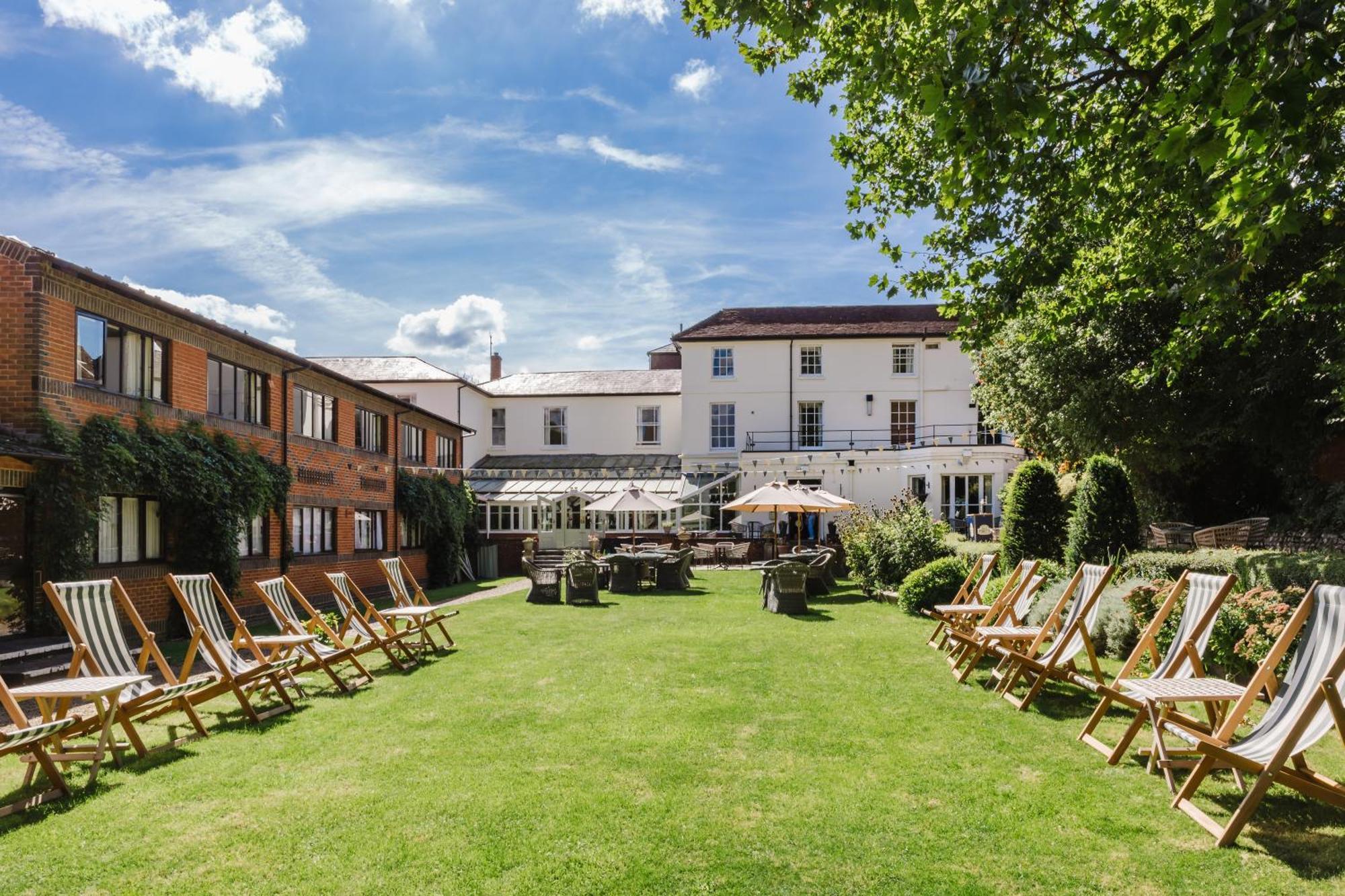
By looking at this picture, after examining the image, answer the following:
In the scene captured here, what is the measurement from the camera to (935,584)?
44.2 feet

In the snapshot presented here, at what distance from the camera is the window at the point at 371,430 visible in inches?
808

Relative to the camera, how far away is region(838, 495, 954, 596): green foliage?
53.2 feet

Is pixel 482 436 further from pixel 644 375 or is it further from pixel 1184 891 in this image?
Result: pixel 1184 891

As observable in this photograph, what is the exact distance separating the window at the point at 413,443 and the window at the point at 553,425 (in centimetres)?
1174

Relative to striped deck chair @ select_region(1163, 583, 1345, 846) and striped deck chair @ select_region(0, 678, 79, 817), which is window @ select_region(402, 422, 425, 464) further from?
striped deck chair @ select_region(1163, 583, 1345, 846)

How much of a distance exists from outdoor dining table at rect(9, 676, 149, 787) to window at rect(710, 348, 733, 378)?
30154 mm

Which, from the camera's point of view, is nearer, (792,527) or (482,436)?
(792,527)

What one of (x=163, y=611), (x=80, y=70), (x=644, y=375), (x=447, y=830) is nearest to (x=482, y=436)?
(x=644, y=375)

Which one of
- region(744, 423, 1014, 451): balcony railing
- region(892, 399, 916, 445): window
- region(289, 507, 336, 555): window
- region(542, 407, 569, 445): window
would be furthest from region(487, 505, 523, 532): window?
region(892, 399, 916, 445): window

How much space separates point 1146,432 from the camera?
55.6 feet

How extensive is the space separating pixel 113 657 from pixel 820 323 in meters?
31.8

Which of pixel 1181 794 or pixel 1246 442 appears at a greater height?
pixel 1246 442

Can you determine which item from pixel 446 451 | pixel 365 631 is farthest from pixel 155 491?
pixel 446 451

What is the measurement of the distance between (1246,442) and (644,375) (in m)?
24.4
